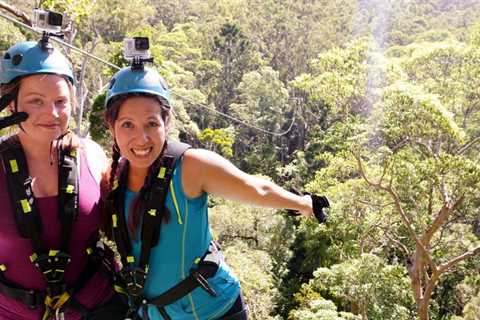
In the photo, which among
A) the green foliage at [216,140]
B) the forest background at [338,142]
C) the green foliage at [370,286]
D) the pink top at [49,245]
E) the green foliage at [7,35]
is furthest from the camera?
the green foliage at [216,140]

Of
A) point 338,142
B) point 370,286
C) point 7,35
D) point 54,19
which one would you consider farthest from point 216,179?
point 338,142

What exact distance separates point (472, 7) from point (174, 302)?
33.0 metres

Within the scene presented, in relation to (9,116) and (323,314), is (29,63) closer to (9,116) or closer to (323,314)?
(9,116)

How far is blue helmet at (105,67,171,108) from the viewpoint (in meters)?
1.32

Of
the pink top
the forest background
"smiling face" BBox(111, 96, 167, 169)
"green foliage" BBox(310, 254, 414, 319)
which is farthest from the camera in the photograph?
"green foliage" BBox(310, 254, 414, 319)

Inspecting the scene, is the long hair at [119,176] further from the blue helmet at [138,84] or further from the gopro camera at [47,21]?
the gopro camera at [47,21]

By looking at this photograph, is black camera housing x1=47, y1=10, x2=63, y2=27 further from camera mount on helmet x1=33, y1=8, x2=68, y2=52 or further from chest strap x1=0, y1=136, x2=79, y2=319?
chest strap x1=0, y1=136, x2=79, y2=319

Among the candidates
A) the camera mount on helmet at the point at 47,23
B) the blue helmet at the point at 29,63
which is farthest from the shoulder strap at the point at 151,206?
the camera mount on helmet at the point at 47,23

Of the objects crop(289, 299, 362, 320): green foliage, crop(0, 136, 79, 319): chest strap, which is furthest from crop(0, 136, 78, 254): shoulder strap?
crop(289, 299, 362, 320): green foliage

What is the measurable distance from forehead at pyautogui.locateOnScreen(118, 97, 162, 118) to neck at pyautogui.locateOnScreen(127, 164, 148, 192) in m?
0.15

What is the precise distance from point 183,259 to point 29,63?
656 millimetres

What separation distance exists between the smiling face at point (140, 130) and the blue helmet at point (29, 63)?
245 mm

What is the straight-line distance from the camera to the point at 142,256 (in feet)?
4.42

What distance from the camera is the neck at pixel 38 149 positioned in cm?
146
